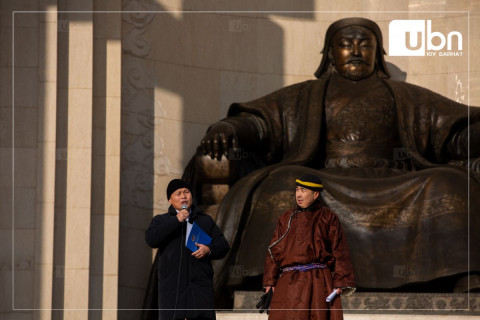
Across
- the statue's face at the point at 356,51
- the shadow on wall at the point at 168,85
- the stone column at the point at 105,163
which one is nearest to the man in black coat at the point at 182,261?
the stone column at the point at 105,163

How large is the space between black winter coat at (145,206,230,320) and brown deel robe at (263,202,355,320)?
373mm

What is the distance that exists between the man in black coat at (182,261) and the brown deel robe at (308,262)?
1.23 ft

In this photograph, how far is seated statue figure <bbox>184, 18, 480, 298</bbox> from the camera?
9.50 metres

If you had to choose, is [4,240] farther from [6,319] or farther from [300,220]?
[300,220]

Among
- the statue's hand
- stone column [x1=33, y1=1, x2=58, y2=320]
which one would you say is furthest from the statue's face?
stone column [x1=33, y1=1, x2=58, y2=320]

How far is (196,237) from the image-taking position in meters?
7.02

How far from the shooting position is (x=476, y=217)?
9477 mm

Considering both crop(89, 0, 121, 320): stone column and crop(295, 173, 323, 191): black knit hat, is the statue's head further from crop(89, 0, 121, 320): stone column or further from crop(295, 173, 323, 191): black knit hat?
crop(295, 173, 323, 191): black knit hat

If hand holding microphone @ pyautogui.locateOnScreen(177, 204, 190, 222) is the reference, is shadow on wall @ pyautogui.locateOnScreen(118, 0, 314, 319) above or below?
above

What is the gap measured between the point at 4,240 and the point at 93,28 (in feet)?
6.67

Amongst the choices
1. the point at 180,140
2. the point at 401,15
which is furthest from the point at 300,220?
the point at 401,15

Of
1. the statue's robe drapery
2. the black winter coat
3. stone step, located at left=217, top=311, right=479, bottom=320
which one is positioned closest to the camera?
the black winter coat

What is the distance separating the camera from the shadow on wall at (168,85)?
37.2ft

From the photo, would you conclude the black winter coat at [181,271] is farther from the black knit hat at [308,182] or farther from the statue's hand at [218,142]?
the statue's hand at [218,142]
